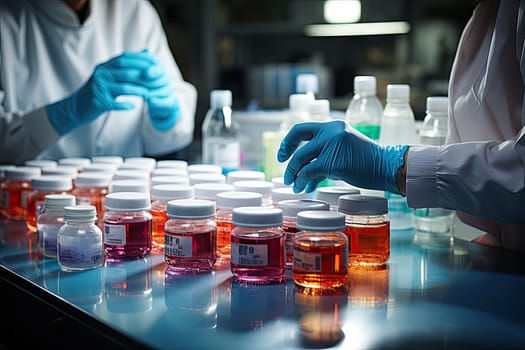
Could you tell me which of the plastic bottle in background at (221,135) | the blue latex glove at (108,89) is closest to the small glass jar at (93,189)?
the blue latex glove at (108,89)

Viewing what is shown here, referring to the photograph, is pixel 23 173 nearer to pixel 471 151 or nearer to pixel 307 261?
pixel 307 261

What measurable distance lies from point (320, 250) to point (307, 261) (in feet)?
0.10

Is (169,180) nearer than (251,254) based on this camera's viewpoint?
No

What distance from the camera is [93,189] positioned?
65.4 inches

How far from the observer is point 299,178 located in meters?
1.37

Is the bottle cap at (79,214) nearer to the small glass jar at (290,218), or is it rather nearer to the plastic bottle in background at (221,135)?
the small glass jar at (290,218)

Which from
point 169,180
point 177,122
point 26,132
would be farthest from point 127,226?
point 177,122

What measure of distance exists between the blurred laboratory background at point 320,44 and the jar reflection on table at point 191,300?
9.34 ft

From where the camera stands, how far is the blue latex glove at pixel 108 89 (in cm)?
196

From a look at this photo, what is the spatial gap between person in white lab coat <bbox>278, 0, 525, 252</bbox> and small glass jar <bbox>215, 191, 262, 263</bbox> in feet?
0.32

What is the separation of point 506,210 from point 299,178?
40 centimetres

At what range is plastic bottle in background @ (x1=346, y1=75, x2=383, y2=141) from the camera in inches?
67.5

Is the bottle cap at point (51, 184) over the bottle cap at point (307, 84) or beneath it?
beneath

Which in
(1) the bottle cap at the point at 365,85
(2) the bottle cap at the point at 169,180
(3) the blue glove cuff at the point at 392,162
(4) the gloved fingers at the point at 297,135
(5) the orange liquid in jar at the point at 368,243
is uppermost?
(1) the bottle cap at the point at 365,85
